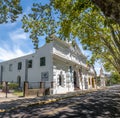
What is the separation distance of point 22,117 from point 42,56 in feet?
87.6

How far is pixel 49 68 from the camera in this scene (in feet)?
117

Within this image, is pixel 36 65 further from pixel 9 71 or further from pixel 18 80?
pixel 9 71

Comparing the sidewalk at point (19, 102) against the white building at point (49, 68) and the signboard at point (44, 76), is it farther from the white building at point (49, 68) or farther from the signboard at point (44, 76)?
the signboard at point (44, 76)

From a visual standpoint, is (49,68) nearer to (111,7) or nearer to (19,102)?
(19,102)

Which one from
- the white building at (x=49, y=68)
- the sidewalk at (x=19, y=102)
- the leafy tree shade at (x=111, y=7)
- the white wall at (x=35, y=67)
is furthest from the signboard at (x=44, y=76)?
the leafy tree shade at (x=111, y=7)

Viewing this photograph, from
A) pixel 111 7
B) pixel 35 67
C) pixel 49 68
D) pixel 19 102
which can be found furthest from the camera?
pixel 35 67

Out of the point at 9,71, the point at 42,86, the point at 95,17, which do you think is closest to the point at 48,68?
the point at 42,86

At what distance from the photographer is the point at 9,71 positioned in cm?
4512

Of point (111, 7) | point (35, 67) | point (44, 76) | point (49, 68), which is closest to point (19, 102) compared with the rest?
point (111, 7)

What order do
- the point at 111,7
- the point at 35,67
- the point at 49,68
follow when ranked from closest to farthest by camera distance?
the point at 111,7
the point at 49,68
the point at 35,67

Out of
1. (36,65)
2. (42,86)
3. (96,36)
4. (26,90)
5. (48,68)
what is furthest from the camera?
(36,65)

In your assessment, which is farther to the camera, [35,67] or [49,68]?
[35,67]

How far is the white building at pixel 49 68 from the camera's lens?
1403 inches

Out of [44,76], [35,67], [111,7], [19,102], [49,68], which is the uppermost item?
[35,67]
